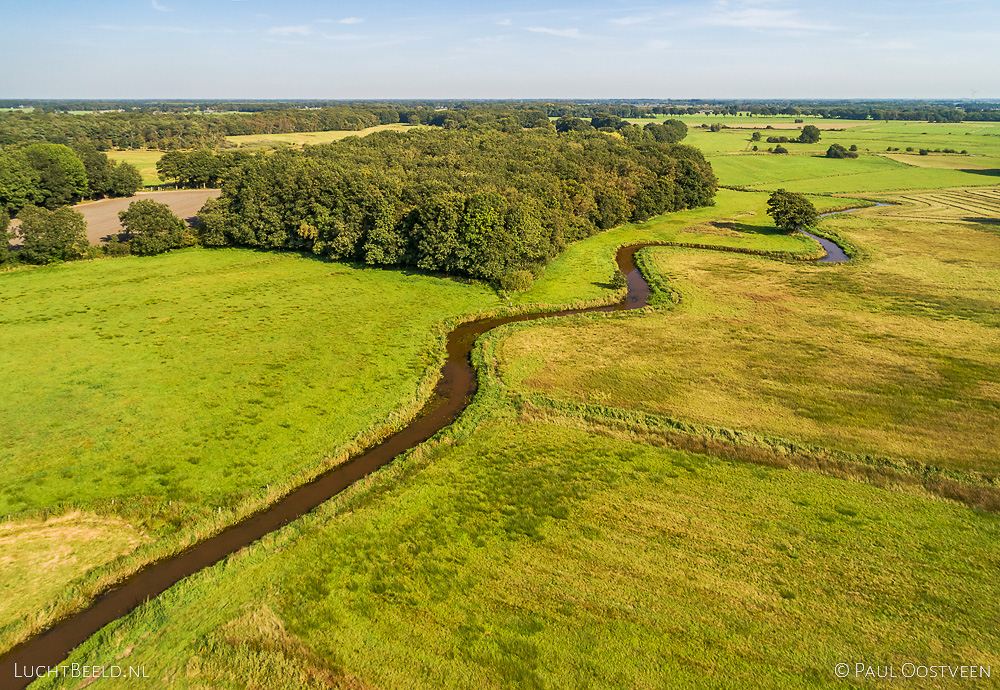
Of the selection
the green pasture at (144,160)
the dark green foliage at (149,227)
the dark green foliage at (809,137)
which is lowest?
the dark green foliage at (149,227)

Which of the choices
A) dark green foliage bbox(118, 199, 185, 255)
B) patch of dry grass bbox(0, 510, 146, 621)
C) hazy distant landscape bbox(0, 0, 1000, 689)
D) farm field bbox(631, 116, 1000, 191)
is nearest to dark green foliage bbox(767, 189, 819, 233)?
Answer: hazy distant landscape bbox(0, 0, 1000, 689)

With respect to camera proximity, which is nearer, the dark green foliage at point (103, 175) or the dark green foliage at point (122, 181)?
the dark green foliage at point (103, 175)

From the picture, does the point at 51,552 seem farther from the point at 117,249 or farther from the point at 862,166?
the point at 862,166

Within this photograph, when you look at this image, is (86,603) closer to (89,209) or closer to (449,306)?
(449,306)

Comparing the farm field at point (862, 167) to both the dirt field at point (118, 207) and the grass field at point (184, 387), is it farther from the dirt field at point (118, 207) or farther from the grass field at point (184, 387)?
the dirt field at point (118, 207)

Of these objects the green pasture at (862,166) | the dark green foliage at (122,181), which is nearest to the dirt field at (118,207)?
the dark green foliage at (122,181)

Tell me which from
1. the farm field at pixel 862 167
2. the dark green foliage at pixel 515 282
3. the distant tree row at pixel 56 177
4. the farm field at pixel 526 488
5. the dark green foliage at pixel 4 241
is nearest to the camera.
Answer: the farm field at pixel 526 488

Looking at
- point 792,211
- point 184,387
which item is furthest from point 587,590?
A: point 792,211
